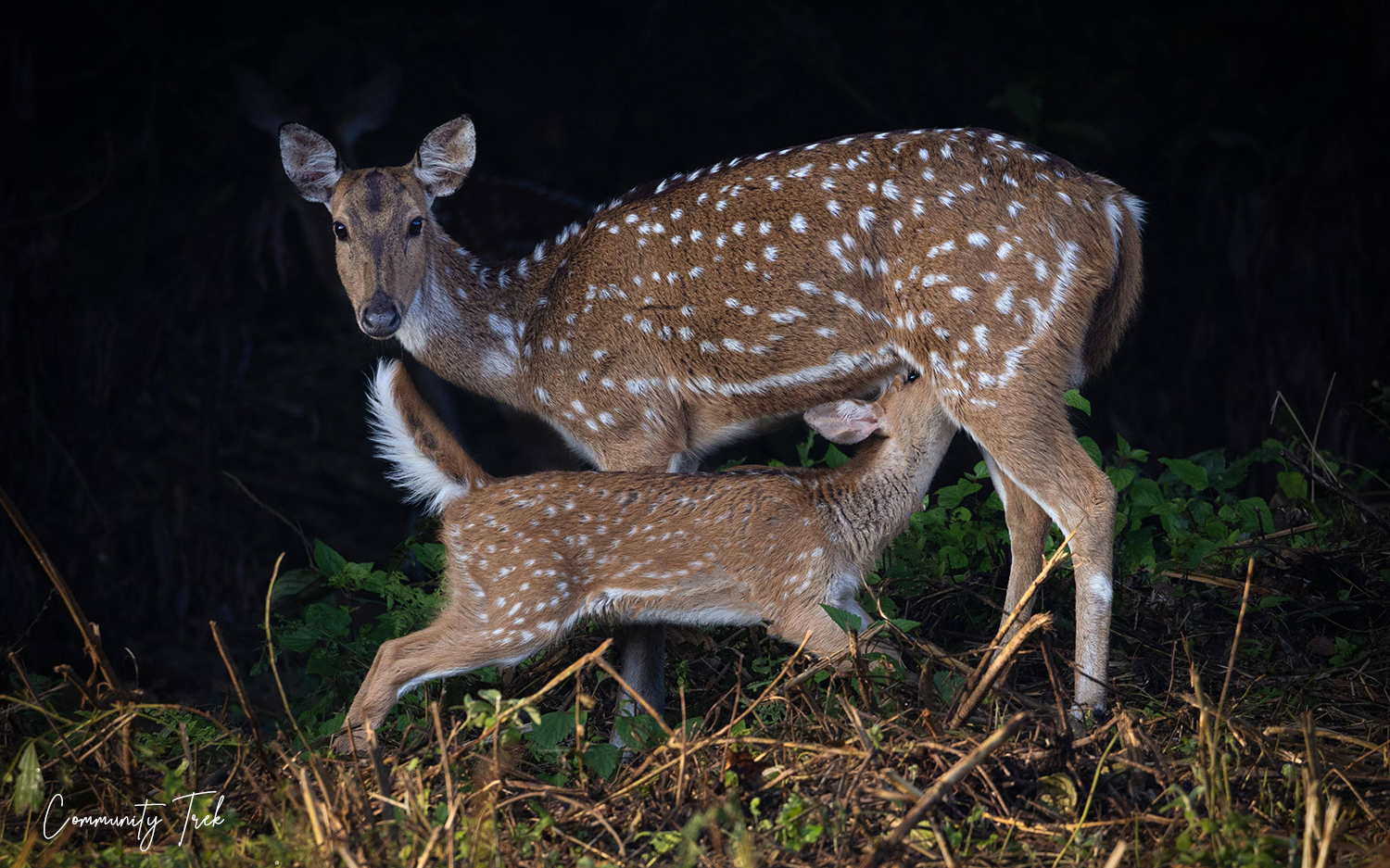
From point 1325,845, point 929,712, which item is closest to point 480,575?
point 929,712

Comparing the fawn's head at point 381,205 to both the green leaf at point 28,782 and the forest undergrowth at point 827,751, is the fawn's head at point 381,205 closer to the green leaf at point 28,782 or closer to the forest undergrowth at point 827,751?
the forest undergrowth at point 827,751

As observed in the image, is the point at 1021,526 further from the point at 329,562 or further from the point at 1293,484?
the point at 329,562

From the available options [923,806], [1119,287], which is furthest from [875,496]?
[923,806]

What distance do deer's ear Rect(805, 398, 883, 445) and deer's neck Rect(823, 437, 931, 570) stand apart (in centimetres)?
8

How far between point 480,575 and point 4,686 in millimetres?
1760

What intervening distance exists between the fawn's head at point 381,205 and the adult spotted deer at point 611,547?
435 millimetres

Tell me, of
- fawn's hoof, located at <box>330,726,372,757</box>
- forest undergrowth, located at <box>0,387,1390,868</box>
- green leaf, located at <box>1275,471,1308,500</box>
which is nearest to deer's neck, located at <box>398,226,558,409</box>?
forest undergrowth, located at <box>0,387,1390,868</box>

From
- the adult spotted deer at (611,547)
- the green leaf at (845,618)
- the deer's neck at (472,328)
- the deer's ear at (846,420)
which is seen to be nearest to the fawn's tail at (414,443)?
the adult spotted deer at (611,547)

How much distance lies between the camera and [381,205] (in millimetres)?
4598

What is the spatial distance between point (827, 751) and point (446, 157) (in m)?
2.82

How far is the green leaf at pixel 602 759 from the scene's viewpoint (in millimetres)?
3135

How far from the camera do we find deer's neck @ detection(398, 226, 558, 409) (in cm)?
477

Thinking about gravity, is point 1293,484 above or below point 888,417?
below

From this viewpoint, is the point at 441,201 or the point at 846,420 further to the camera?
the point at 441,201
